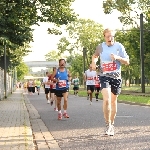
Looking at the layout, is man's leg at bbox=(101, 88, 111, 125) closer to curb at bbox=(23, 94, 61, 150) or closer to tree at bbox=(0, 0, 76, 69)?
curb at bbox=(23, 94, 61, 150)

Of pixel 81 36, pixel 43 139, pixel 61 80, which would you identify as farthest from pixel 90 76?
pixel 81 36

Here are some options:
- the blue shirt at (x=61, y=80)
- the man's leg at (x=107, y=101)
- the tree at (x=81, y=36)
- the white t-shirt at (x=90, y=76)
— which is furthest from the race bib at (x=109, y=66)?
the tree at (x=81, y=36)

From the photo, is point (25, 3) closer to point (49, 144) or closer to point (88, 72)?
point (88, 72)

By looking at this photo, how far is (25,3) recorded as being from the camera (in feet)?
89.0

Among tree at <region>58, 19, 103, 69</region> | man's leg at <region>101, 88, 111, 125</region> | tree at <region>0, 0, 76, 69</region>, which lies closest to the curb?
man's leg at <region>101, 88, 111, 125</region>

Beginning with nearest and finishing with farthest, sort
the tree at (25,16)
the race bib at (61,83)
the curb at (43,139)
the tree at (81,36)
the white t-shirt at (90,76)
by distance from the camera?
the curb at (43,139)
the race bib at (61,83)
the white t-shirt at (90,76)
the tree at (25,16)
the tree at (81,36)

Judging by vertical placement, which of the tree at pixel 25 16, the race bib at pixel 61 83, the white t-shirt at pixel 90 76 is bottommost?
the race bib at pixel 61 83

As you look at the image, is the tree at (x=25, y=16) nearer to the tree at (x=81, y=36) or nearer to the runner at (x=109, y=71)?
the runner at (x=109, y=71)

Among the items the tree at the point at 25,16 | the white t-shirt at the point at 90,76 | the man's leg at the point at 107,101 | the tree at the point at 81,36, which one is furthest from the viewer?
the tree at the point at 81,36

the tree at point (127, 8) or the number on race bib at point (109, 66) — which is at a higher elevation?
the tree at point (127, 8)

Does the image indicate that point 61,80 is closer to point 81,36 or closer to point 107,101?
point 107,101

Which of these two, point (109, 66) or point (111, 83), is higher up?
point (109, 66)

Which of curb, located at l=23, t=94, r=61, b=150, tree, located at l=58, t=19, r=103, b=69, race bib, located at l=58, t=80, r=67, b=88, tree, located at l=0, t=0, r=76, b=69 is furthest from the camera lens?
tree, located at l=58, t=19, r=103, b=69

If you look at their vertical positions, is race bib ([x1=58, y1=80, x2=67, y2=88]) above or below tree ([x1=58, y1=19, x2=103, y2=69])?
below
